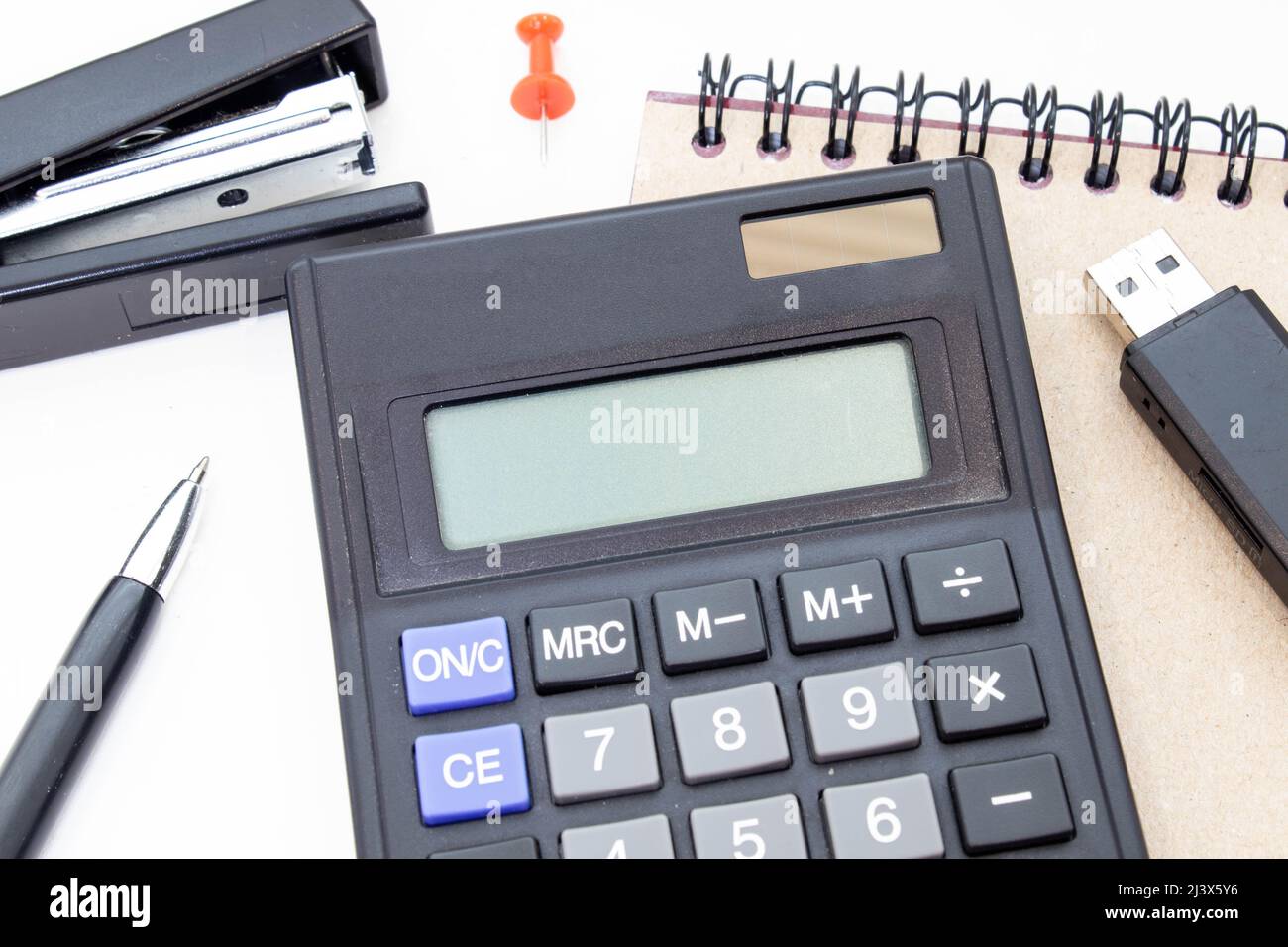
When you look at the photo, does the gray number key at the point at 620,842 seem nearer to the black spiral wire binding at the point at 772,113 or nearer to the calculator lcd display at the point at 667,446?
the calculator lcd display at the point at 667,446

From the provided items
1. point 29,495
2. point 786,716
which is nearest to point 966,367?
point 786,716

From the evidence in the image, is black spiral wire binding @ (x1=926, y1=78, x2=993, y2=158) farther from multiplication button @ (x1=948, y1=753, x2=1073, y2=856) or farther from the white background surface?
multiplication button @ (x1=948, y1=753, x2=1073, y2=856)

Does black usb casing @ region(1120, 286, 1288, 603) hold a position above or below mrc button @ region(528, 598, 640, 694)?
above

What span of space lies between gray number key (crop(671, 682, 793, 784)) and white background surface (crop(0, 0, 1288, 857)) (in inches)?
6.7

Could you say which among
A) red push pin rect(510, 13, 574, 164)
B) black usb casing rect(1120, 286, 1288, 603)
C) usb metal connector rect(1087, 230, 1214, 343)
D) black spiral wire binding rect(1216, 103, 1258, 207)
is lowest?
black usb casing rect(1120, 286, 1288, 603)

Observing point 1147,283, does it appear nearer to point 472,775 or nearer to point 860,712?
point 860,712

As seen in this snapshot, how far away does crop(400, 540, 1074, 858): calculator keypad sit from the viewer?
482mm

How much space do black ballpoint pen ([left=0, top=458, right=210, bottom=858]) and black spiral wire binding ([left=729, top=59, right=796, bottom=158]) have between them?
319 mm

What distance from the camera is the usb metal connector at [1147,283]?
1.96 ft

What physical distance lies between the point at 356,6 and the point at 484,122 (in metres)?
0.08

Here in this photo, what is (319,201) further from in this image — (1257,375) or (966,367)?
(1257,375)

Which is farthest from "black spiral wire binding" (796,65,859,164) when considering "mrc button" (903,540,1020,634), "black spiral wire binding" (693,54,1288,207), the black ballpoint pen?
the black ballpoint pen

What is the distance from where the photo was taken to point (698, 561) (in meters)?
0.52

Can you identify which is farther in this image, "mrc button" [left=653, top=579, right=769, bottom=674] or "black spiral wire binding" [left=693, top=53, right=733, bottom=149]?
"black spiral wire binding" [left=693, top=53, right=733, bottom=149]
